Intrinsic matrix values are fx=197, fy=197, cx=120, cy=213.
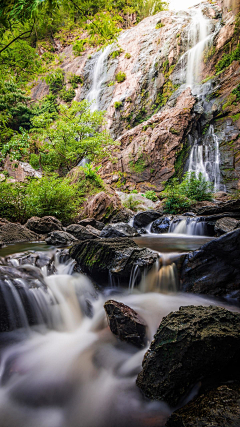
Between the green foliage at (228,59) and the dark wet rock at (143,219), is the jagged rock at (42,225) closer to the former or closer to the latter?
the dark wet rock at (143,219)

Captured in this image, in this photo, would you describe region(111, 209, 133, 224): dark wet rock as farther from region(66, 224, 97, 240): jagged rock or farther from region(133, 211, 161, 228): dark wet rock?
region(66, 224, 97, 240): jagged rock

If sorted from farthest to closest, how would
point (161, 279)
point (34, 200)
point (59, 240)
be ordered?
point (34, 200) → point (59, 240) → point (161, 279)

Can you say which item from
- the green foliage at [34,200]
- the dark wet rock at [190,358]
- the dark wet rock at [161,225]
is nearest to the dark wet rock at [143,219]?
the dark wet rock at [161,225]

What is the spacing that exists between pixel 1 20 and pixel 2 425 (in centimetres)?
338

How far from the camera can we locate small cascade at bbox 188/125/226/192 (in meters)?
14.3

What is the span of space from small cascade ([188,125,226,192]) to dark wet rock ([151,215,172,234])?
6.85m

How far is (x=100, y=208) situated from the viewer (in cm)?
938

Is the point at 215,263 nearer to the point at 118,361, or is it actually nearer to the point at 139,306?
the point at 139,306

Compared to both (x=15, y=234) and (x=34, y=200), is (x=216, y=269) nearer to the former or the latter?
(x=15, y=234)

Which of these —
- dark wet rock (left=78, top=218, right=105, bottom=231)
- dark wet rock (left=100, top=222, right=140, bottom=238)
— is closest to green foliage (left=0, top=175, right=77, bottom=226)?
dark wet rock (left=78, top=218, right=105, bottom=231)

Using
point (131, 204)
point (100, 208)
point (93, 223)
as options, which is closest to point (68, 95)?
point (131, 204)

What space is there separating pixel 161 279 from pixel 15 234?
4826mm

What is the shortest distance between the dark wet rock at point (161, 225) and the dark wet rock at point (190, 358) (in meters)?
6.96

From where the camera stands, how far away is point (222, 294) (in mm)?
3068
